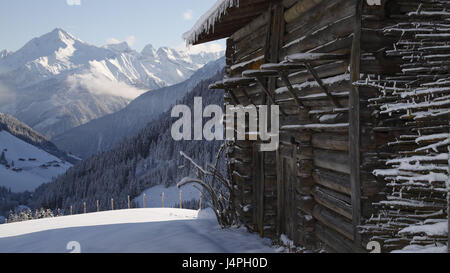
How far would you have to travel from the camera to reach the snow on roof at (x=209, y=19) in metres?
6.12

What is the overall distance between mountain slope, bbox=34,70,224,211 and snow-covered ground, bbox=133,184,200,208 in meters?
2.22

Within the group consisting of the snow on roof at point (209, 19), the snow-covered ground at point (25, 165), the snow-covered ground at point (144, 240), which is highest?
the snow on roof at point (209, 19)

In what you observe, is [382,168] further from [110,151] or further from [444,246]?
[110,151]

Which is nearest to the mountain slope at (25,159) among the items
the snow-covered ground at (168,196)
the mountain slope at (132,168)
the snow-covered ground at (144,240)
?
the mountain slope at (132,168)

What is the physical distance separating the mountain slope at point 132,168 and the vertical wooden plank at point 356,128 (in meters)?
65.0

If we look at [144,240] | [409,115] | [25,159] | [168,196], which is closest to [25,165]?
[25,159]

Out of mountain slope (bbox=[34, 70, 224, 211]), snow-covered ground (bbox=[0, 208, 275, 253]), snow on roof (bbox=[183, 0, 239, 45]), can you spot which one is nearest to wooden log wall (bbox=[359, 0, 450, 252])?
snow on roof (bbox=[183, 0, 239, 45])

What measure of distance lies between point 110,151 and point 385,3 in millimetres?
92523

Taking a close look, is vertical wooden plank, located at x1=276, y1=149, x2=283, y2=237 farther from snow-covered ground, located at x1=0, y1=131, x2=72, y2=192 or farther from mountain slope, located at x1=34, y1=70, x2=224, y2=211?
snow-covered ground, located at x1=0, y1=131, x2=72, y2=192

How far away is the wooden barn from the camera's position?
346 centimetres

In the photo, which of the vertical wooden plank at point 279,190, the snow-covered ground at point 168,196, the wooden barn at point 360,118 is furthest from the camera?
the snow-covered ground at point 168,196

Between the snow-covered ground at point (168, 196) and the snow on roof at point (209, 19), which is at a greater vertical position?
the snow on roof at point (209, 19)

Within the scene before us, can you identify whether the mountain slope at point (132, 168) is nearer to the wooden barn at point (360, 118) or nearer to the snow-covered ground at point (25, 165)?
the snow-covered ground at point (25, 165)

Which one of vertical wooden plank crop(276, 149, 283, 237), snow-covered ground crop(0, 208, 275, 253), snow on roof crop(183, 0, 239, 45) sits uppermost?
snow on roof crop(183, 0, 239, 45)
